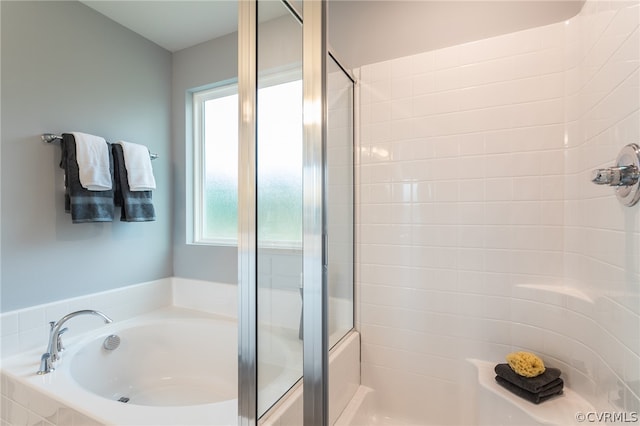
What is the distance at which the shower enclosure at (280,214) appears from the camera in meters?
0.63

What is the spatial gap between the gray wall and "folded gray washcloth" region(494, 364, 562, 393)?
7.39ft

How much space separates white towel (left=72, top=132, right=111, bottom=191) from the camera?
162cm

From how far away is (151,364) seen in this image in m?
1.88

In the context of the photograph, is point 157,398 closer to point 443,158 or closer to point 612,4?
point 443,158

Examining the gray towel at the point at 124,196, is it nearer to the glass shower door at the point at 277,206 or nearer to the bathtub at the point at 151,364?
the bathtub at the point at 151,364

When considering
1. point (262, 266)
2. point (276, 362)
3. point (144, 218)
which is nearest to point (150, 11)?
point (144, 218)

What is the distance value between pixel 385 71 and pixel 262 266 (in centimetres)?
131

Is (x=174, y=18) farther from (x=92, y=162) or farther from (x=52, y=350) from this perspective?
(x=52, y=350)

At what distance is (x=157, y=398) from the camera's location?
1.74 meters

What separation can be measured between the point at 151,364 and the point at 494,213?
2198 mm

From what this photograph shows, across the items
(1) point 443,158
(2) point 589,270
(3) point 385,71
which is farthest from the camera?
(3) point 385,71

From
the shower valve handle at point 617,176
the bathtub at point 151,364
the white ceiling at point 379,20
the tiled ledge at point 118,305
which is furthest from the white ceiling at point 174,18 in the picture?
the shower valve handle at point 617,176

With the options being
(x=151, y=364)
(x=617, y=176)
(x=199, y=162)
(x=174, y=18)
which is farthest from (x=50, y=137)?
(x=617, y=176)

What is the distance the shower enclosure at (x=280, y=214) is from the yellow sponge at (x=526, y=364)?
3.04 ft
